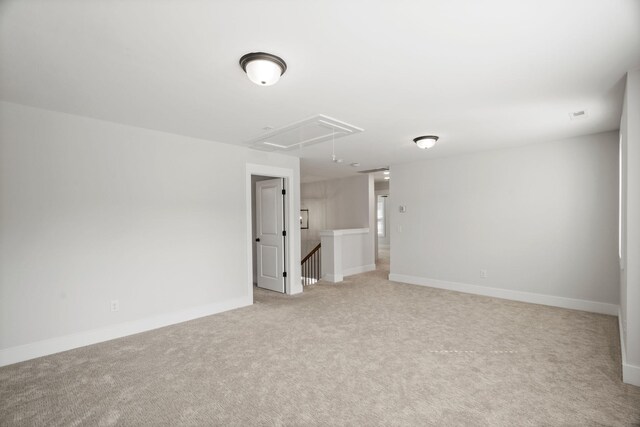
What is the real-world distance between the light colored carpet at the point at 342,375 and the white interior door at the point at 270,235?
1.53m

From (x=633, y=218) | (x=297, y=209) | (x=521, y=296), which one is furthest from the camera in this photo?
(x=297, y=209)

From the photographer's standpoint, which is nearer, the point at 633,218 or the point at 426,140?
the point at 633,218

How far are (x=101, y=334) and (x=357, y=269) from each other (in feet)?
16.6

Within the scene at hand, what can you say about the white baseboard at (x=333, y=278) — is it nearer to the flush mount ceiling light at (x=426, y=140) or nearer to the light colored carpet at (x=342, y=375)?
the light colored carpet at (x=342, y=375)

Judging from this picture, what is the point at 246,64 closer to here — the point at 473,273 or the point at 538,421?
the point at 538,421

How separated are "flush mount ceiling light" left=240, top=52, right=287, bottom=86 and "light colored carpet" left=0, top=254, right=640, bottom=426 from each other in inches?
91.9

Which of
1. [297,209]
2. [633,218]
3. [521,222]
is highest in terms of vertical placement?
[297,209]

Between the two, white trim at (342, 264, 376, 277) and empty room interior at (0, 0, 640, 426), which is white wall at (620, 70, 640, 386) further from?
white trim at (342, 264, 376, 277)

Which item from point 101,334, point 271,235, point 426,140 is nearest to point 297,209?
point 271,235

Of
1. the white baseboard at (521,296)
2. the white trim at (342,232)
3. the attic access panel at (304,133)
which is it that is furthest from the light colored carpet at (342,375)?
the white trim at (342,232)

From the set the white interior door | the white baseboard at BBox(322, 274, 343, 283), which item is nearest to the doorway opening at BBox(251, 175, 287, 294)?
the white interior door

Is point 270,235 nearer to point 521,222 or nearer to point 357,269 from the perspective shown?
→ point 357,269

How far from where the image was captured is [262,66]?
2.05 meters

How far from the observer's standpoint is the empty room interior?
1894mm
